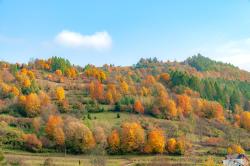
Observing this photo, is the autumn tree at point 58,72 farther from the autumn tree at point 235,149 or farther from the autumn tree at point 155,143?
the autumn tree at point 235,149

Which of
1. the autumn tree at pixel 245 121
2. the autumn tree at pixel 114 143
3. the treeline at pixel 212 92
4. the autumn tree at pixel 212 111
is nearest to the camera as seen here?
the autumn tree at pixel 114 143

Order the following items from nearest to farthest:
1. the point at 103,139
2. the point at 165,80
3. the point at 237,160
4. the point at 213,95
Answer: the point at 237,160 → the point at 103,139 → the point at 213,95 → the point at 165,80

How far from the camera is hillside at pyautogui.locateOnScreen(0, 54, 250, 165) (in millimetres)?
51125

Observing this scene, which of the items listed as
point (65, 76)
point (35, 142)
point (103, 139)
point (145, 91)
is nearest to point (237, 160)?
point (103, 139)

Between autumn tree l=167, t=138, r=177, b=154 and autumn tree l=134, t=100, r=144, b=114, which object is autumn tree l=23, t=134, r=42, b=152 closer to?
autumn tree l=167, t=138, r=177, b=154

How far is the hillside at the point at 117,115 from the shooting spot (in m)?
51.1

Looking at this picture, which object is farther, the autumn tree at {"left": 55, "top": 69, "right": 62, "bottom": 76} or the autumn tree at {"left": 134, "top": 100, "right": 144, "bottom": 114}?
the autumn tree at {"left": 55, "top": 69, "right": 62, "bottom": 76}

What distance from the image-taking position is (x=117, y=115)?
63.1m

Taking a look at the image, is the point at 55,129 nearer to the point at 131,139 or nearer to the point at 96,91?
Answer: the point at 131,139

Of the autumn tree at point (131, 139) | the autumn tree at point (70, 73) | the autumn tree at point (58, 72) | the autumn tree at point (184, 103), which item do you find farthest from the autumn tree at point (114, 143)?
the autumn tree at point (58, 72)

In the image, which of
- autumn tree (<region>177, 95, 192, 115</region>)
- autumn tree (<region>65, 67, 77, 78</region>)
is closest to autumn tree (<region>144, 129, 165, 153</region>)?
autumn tree (<region>177, 95, 192, 115</region>)

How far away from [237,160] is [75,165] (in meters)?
19.3

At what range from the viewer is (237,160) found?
153 feet

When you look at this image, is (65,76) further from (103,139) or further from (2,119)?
(103,139)
